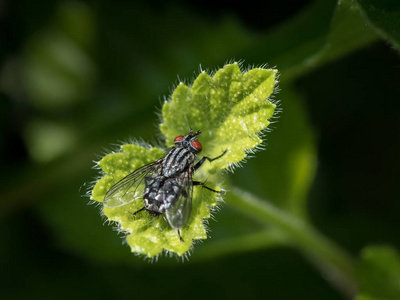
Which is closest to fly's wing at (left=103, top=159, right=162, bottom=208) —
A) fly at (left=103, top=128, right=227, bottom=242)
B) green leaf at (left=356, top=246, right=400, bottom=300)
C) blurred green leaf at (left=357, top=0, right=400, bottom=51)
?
fly at (left=103, top=128, right=227, bottom=242)

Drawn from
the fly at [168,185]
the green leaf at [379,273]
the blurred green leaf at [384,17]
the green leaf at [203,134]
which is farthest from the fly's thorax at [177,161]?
the green leaf at [379,273]

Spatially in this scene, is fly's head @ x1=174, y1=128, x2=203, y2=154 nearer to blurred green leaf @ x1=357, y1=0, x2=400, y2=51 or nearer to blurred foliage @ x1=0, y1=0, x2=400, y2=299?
blurred green leaf @ x1=357, y1=0, x2=400, y2=51

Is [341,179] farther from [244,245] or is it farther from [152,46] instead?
[152,46]

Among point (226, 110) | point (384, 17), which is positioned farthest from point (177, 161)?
point (384, 17)

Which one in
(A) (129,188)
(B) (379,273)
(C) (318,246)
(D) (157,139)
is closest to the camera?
(A) (129,188)

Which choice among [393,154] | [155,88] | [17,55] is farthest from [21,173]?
[393,154]

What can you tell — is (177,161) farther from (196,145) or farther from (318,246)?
(318,246)
